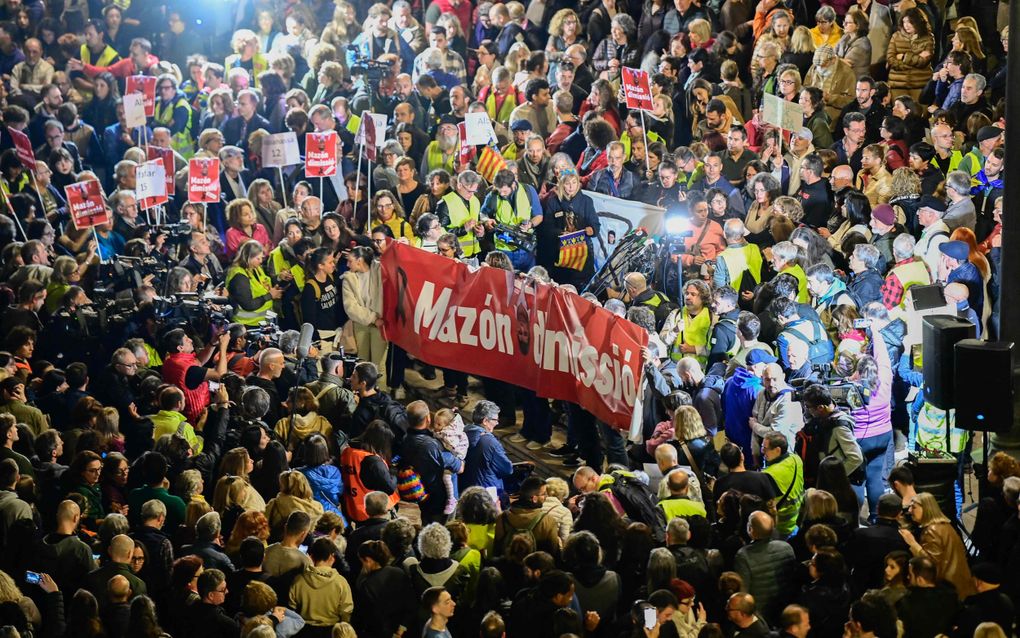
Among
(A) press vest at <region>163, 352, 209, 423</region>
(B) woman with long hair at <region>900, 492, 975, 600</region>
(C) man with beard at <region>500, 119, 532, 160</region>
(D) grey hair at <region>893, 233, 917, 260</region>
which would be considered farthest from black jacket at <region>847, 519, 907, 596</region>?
(C) man with beard at <region>500, 119, 532, 160</region>

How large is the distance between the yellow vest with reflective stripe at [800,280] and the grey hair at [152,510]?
20.3 feet

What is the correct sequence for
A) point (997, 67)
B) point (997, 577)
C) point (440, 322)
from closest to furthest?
point (997, 577) → point (440, 322) → point (997, 67)

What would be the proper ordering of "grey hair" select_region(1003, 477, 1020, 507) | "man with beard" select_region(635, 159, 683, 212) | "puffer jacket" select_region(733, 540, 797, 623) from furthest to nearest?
"man with beard" select_region(635, 159, 683, 212) < "grey hair" select_region(1003, 477, 1020, 507) < "puffer jacket" select_region(733, 540, 797, 623)

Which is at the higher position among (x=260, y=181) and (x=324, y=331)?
(x=260, y=181)

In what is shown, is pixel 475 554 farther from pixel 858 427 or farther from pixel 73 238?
pixel 73 238

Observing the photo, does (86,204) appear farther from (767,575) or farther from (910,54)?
(767,575)

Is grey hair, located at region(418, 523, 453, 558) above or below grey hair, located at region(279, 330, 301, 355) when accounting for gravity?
below

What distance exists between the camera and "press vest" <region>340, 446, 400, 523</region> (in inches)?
472

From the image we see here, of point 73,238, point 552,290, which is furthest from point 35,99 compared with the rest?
point 552,290

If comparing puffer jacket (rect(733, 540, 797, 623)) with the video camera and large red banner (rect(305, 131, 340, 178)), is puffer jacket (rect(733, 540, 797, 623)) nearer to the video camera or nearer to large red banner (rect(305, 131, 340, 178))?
the video camera

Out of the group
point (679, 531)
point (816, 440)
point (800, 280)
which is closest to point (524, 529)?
point (679, 531)

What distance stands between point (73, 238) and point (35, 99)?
12.7ft

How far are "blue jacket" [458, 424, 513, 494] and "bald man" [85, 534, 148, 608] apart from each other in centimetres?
283

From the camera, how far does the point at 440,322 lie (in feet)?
49.6
